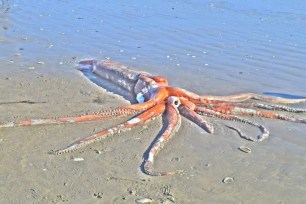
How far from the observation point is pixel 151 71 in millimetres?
8352

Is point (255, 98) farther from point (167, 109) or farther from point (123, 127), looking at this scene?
point (123, 127)

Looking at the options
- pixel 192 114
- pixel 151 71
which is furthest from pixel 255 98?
pixel 151 71

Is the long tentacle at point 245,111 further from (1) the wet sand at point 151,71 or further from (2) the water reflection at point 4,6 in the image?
(2) the water reflection at point 4,6

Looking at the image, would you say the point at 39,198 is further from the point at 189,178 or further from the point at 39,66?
the point at 39,66

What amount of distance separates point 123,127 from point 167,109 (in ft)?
2.63

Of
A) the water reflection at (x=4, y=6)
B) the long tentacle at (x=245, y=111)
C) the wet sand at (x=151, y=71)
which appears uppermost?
the long tentacle at (x=245, y=111)

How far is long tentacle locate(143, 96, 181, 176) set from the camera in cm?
470

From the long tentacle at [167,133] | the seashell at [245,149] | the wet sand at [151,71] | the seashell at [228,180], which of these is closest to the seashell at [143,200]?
the wet sand at [151,71]

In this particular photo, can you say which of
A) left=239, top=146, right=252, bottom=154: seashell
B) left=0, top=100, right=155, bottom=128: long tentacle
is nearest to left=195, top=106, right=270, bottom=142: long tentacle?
left=239, top=146, right=252, bottom=154: seashell

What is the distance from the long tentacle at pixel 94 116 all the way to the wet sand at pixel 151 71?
0.08 m

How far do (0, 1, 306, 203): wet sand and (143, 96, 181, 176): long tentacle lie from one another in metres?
0.08

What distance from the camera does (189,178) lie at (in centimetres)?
464

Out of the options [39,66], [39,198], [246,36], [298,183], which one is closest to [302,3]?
[246,36]

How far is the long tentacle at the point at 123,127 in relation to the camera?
16.8 feet
